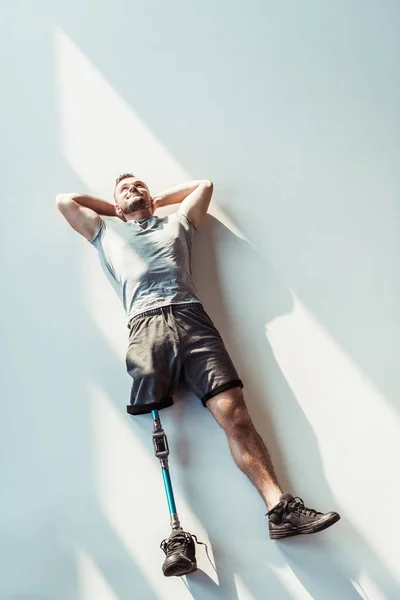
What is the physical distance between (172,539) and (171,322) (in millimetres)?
811

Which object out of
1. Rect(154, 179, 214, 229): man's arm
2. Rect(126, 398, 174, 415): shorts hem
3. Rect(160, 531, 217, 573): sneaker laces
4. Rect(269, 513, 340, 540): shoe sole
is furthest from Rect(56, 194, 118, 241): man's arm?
Rect(269, 513, 340, 540): shoe sole

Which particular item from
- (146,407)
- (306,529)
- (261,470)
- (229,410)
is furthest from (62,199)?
(306,529)

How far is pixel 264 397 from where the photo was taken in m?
2.48

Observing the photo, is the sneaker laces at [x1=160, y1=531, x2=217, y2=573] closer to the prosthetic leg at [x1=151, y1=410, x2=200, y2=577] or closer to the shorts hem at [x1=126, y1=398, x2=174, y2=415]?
the prosthetic leg at [x1=151, y1=410, x2=200, y2=577]

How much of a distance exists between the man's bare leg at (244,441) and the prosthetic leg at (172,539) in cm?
23

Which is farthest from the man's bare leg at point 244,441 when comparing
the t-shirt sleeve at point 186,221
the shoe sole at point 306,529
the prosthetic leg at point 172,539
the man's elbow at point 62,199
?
the man's elbow at point 62,199

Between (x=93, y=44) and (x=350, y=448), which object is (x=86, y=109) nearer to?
(x=93, y=44)

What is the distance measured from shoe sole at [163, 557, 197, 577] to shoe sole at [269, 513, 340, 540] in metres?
0.32

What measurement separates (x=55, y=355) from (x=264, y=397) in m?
0.90

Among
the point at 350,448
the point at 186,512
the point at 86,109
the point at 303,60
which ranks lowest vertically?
the point at 350,448

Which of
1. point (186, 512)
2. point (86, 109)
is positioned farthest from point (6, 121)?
point (186, 512)

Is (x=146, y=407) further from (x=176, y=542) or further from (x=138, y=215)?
(x=138, y=215)

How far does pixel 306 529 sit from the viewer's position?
6.88ft

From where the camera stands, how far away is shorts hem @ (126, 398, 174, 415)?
7.67 feet
